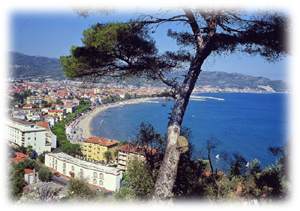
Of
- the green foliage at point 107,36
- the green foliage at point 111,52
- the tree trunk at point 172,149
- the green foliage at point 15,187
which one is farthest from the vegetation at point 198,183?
the green foliage at point 107,36

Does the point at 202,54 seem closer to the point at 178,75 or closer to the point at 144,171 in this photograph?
the point at 178,75

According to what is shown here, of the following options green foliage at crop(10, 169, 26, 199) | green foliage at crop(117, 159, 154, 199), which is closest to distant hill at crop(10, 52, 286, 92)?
green foliage at crop(10, 169, 26, 199)

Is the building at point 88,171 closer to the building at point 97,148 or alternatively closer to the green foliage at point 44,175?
the green foliage at point 44,175

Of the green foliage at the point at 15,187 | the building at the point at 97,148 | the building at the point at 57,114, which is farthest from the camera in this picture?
the building at the point at 57,114

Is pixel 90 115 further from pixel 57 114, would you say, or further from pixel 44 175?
pixel 44 175

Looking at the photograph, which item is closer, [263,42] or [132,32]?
[263,42]

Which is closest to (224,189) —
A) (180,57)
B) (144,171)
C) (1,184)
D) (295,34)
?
(144,171)
